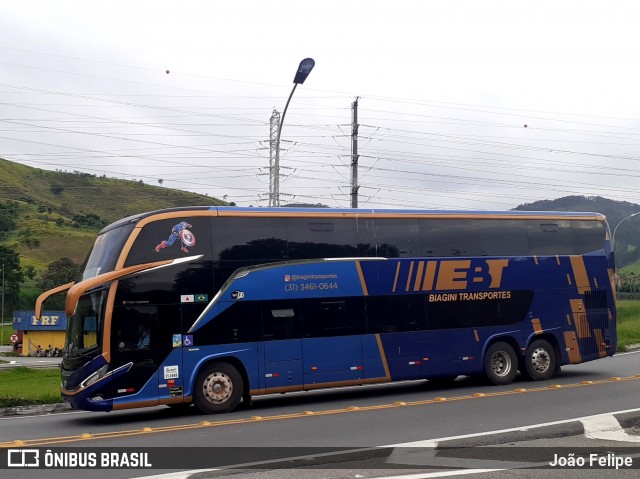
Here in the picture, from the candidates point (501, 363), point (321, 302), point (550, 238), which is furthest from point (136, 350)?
point (550, 238)

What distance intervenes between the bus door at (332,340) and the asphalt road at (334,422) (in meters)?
0.56

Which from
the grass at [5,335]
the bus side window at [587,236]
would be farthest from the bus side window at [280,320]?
the grass at [5,335]

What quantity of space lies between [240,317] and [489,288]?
239 inches

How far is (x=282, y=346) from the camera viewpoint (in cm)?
1559

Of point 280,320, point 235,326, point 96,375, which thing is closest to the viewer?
point 96,375

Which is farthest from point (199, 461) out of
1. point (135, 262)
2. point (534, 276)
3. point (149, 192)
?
point (149, 192)

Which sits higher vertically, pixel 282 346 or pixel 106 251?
pixel 106 251

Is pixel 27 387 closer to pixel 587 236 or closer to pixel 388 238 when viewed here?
pixel 388 238

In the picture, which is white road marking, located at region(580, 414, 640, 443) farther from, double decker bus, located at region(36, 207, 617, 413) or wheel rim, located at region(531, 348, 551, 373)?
wheel rim, located at region(531, 348, 551, 373)

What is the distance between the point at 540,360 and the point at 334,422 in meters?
7.93

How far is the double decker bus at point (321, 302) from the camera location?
14422mm

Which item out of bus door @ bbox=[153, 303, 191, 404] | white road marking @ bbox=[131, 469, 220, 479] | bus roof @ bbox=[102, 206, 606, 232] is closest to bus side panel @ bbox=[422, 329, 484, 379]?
bus roof @ bbox=[102, 206, 606, 232]

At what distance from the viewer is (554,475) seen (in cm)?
862

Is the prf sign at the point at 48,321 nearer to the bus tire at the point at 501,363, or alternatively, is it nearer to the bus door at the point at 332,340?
the bus tire at the point at 501,363
